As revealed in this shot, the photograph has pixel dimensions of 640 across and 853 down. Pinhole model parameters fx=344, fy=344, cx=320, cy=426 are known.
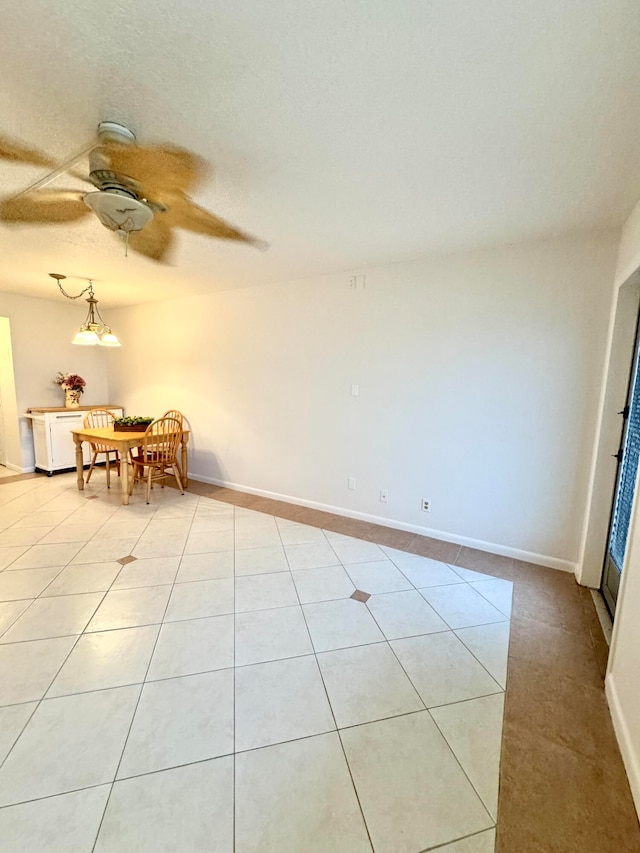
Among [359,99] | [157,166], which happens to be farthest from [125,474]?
[359,99]

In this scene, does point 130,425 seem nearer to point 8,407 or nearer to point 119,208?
point 8,407

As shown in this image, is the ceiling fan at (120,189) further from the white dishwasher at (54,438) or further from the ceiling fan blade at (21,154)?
the white dishwasher at (54,438)

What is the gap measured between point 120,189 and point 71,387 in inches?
165

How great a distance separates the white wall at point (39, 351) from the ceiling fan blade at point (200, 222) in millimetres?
3691

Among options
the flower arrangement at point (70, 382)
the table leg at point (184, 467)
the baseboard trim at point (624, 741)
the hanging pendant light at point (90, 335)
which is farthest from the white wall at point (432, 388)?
the flower arrangement at point (70, 382)

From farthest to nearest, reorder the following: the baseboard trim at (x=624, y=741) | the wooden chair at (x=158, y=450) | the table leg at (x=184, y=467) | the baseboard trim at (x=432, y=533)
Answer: the table leg at (x=184, y=467), the wooden chair at (x=158, y=450), the baseboard trim at (x=432, y=533), the baseboard trim at (x=624, y=741)

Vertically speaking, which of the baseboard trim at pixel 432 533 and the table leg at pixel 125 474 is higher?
the table leg at pixel 125 474

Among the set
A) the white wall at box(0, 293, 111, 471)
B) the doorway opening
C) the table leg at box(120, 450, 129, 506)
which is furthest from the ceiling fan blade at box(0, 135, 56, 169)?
the white wall at box(0, 293, 111, 471)

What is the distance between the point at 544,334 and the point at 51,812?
11.0ft

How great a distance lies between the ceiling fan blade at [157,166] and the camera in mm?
1550

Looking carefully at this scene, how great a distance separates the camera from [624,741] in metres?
1.29

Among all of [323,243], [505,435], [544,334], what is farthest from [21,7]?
[505,435]

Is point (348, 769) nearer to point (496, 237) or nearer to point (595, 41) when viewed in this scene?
point (595, 41)

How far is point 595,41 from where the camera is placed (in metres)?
1.03
